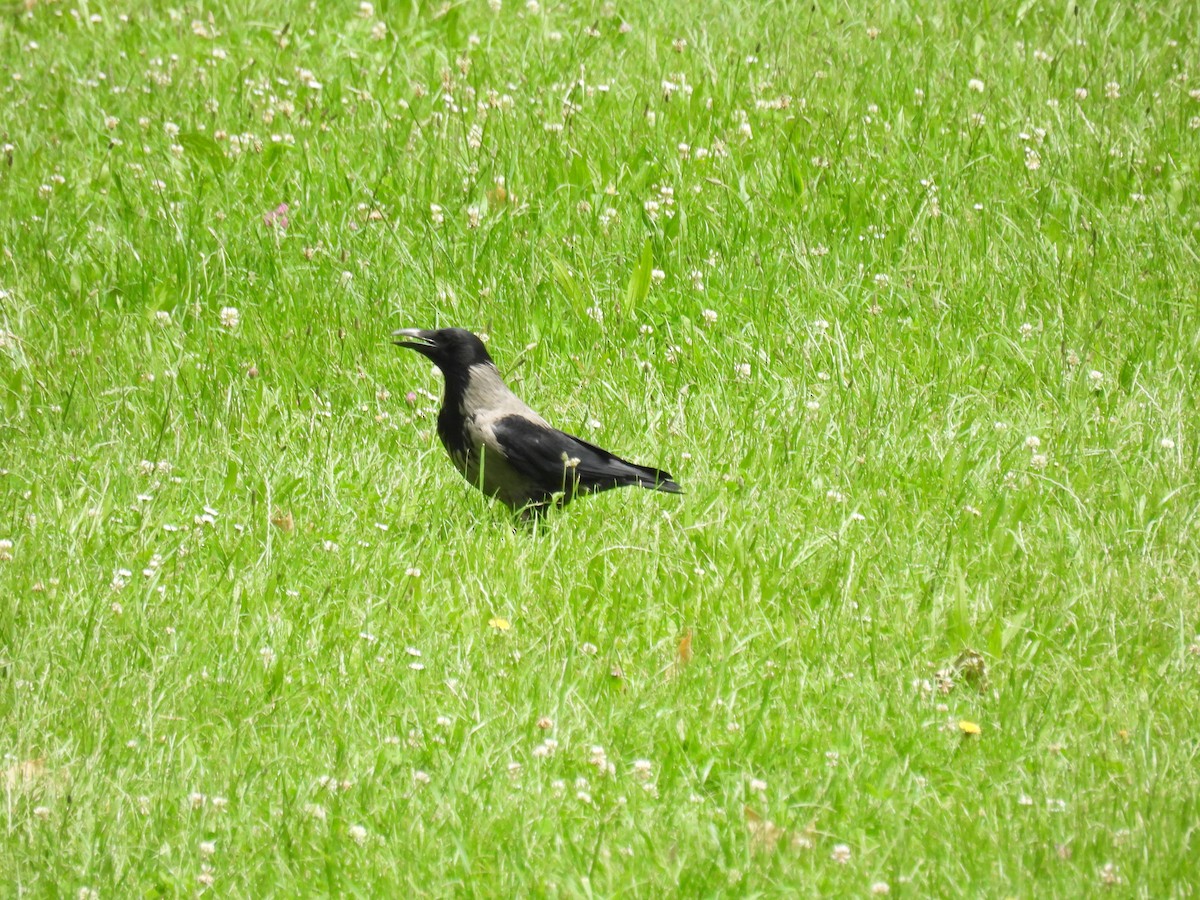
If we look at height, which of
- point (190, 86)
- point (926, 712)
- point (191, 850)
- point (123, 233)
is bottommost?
point (191, 850)

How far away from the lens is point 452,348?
5441mm

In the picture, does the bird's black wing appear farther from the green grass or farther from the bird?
the green grass

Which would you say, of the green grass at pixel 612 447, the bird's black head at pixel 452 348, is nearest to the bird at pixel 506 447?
the bird's black head at pixel 452 348

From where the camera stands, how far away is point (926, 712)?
381 cm

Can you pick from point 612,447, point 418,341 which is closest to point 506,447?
point 612,447

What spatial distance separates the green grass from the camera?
3.41m

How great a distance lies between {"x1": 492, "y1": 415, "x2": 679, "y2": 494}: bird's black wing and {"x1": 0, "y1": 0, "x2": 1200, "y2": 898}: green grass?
0.41ft

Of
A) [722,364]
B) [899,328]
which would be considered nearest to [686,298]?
[722,364]

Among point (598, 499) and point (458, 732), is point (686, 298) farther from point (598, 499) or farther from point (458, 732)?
point (458, 732)

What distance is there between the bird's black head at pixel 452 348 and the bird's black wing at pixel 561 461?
302mm

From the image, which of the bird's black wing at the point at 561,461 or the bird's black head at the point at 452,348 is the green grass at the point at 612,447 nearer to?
the bird's black wing at the point at 561,461

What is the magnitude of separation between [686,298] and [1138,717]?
9.64 ft

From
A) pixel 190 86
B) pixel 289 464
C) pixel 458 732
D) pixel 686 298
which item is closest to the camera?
pixel 458 732

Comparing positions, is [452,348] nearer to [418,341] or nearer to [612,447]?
[418,341]
